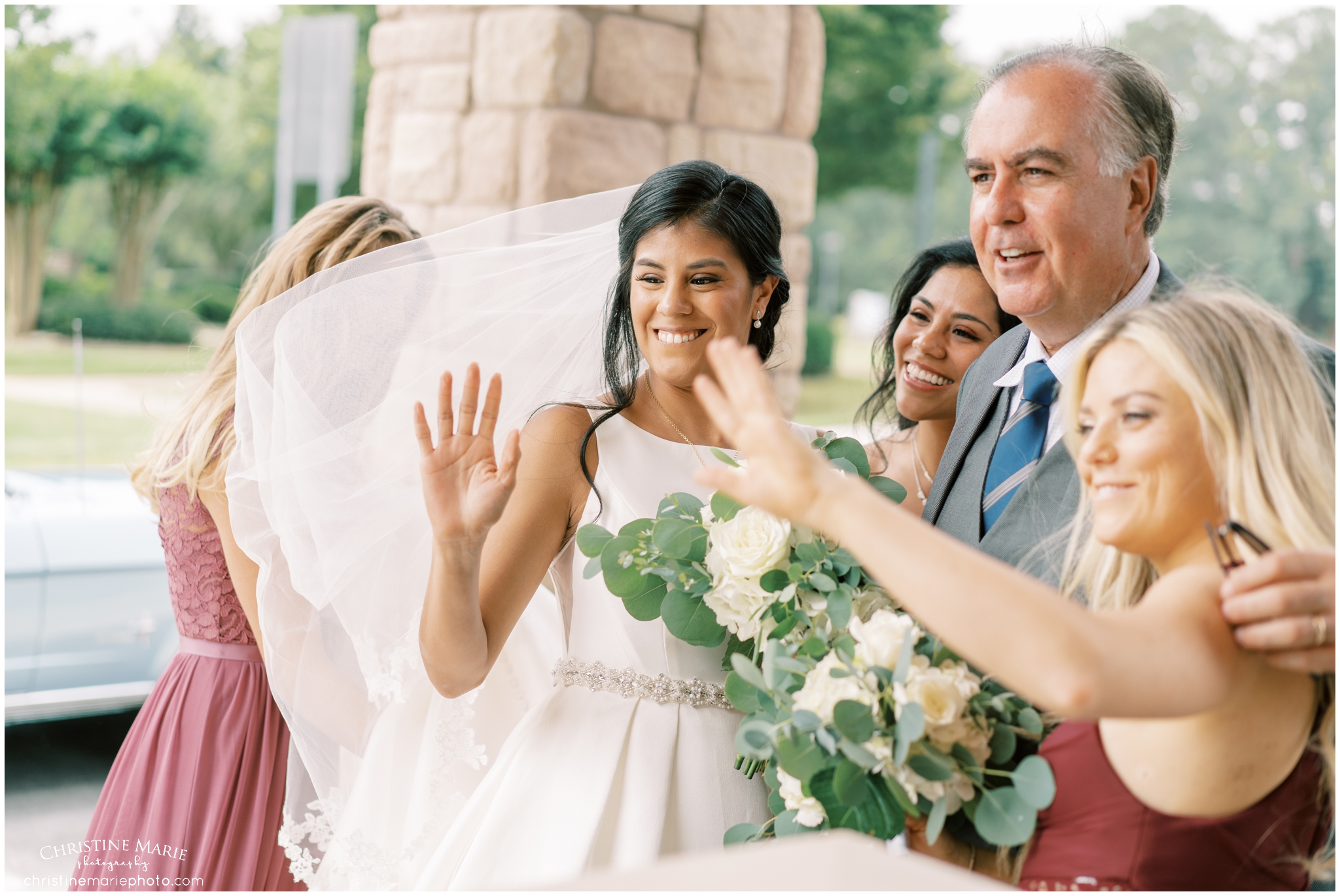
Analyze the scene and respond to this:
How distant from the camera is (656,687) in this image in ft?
7.25

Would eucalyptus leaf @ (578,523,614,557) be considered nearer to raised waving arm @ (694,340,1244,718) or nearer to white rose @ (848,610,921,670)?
white rose @ (848,610,921,670)

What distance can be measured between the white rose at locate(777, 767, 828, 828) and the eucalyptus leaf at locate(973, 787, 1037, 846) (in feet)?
0.74

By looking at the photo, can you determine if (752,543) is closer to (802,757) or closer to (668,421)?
(802,757)

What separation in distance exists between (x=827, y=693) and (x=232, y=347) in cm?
191

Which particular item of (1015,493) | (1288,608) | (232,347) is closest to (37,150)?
(232,347)

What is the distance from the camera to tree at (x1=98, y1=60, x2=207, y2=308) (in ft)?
54.1

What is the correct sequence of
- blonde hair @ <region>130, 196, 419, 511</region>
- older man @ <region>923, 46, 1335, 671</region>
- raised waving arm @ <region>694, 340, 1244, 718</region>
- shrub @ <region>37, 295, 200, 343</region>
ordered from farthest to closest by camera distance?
1. shrub @ <region>37, 295, 200, 343</region>
2. blonde hair @ <region>130, 196, 419, 511</region>
3. older man @ <region>923, 46, 1335, 671</region>
4. raised waving arm @ <region>694, 340, 1244, 718</region>

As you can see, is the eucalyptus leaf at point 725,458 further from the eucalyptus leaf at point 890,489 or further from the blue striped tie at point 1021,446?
the blue striped tie at point 1021,446

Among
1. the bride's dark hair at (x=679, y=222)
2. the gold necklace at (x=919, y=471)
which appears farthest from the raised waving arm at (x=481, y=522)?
the gold necklace at (x=919, y=471)

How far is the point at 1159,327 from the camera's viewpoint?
4.64ft

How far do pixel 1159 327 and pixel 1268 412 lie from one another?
0.17m

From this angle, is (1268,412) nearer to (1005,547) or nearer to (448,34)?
(1005,547)

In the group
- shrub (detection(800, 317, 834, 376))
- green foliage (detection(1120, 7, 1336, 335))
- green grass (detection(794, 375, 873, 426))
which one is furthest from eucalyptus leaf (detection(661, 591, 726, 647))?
green foliage (detection(1120, 7, 1336, 335))

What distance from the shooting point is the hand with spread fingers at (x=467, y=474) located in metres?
1.87
